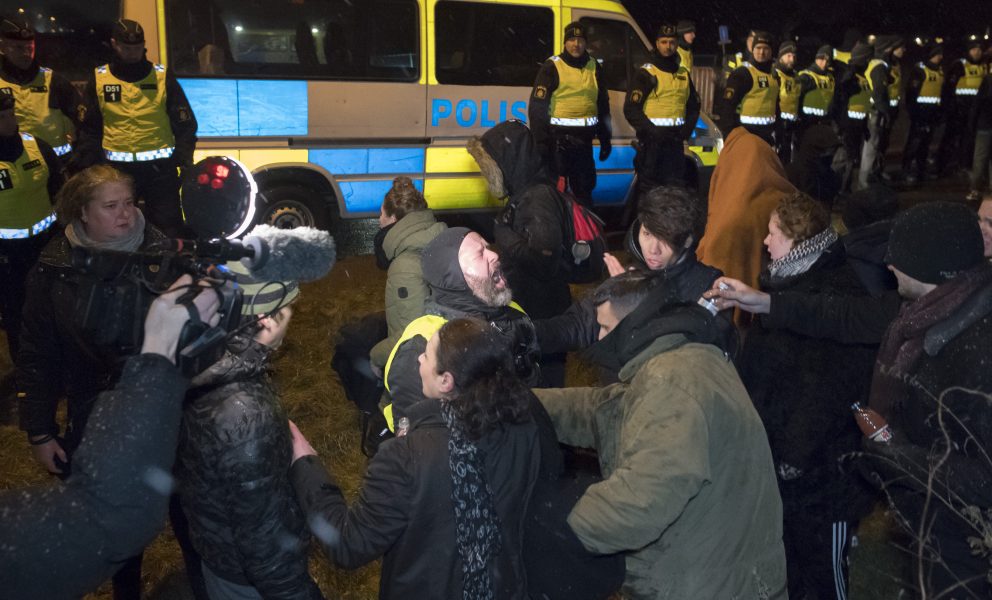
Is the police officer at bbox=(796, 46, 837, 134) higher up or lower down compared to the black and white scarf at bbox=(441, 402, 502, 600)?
higher up

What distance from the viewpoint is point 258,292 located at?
7.02 ft

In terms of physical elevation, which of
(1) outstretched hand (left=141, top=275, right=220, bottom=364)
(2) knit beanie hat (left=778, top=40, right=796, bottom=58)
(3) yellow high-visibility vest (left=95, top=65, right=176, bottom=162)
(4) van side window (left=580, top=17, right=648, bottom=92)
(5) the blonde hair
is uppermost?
(2) knit beanie hat (left=778, top=40, right=796, bottom=58)

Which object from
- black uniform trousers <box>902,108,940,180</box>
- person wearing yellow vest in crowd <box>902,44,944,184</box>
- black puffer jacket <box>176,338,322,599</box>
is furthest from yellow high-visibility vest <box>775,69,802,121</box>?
black puffer jacket <box>176,338,322,599</box>

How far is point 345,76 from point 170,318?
5.91 metres

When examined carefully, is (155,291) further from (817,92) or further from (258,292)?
(817,92)

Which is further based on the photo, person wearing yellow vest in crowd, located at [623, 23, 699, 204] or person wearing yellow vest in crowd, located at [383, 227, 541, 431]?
person wearing yellow vest in crowd, located at [623, 23, 699, 204]

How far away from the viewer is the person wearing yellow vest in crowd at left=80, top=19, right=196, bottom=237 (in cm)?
581

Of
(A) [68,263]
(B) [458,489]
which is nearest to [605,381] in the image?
(B) [458,489]

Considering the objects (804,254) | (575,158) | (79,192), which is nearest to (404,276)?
(79,192)

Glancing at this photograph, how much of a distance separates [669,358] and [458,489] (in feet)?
2.11

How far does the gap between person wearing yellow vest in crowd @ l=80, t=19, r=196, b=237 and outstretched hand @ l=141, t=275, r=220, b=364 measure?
4.52 m

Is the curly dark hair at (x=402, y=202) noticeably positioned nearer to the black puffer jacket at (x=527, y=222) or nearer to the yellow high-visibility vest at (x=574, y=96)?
the black puffer jacket at (x=527, y=222)

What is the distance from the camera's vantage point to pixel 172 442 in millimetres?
1543

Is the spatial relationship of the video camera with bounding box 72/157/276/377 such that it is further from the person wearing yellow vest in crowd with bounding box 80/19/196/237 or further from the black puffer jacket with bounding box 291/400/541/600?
the person wearing yellow vest in crowd with bounding box 80/19/196/237
